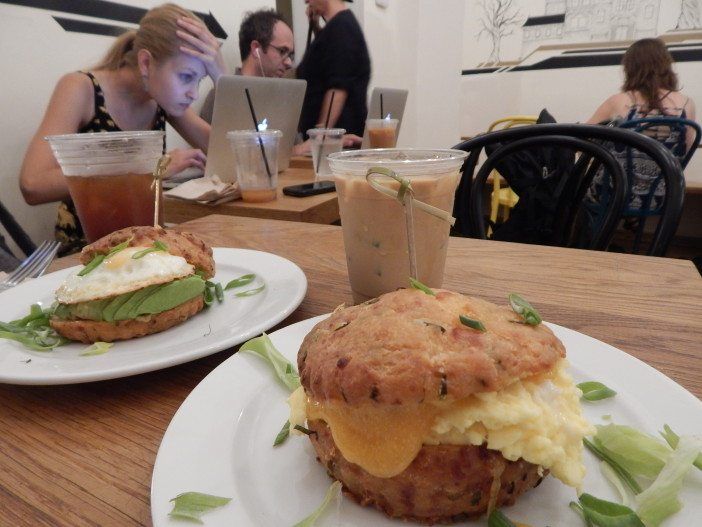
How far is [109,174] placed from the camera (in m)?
1.81

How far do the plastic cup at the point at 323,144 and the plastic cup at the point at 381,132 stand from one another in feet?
1.90

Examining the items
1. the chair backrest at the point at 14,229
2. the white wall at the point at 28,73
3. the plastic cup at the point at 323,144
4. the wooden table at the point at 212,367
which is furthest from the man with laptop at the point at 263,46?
the wooden table at the point at 212,367

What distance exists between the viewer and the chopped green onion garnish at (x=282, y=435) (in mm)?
721

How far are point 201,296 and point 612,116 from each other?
21.6 ft

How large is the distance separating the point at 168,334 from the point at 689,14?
27.3ft

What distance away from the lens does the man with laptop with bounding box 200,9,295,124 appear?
537cm

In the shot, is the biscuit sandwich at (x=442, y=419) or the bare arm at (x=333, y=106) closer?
the biscuit sandwich at (x=442, y=419)

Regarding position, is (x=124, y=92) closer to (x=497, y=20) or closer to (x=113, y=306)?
(x=113, y=306)

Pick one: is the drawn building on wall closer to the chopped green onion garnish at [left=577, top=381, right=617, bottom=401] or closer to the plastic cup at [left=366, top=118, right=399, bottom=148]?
the plastic cup at [left=366, top=118, right=399, bottom=148]

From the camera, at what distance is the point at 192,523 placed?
1.77 feet

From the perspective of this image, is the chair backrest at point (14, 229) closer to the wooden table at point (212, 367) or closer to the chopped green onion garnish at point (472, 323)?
the wooden table at point (212, 367)

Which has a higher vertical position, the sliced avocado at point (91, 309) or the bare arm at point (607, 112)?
the bare arm at point (607, 112)

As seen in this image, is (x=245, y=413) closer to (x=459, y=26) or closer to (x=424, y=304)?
(x=424, y=304)

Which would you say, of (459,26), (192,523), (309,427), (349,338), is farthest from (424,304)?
(459,26)
